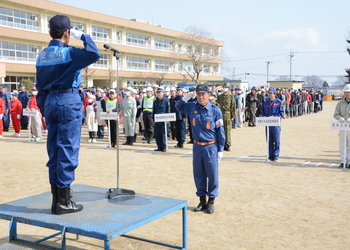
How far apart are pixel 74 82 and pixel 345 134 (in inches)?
306

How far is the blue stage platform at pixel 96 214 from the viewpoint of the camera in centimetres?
364

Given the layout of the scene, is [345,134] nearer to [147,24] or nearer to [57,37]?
[57,37]

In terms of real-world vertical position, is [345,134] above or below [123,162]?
above

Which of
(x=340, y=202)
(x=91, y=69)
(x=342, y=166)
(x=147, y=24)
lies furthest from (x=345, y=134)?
(x=147, y=24)

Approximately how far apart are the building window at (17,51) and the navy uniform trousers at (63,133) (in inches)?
1504

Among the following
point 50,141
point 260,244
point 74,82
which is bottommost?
point 260,244

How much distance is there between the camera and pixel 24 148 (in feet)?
43.9

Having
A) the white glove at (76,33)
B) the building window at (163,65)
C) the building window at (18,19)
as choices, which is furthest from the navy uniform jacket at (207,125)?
the building window at (163,65)

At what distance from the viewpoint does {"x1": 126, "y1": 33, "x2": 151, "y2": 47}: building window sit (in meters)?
54.9

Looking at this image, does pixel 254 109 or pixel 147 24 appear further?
pixel 147 24

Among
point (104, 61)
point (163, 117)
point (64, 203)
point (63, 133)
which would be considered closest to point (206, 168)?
point (64, 203)

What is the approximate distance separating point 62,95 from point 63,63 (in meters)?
0.35

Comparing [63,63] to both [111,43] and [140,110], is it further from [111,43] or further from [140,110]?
[111,43]

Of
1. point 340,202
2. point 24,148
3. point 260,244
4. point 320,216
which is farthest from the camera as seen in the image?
point 24,148
